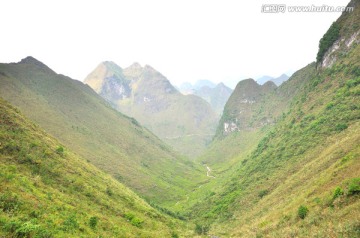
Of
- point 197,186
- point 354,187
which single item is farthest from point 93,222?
point 197,186

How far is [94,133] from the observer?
137750 millimetres

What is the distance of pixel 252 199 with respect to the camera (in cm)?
5984

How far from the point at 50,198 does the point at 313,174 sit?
42038 mm

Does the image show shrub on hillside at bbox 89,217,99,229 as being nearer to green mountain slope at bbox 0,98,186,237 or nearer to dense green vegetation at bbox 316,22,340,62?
green mountain slope at bbox 0,98,186,237

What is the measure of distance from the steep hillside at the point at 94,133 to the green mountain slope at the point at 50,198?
5920 cm

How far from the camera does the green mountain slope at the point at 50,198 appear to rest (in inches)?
994

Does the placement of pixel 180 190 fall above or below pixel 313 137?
below

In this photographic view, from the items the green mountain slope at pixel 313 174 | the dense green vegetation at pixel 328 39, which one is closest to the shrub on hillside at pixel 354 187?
the green mountain slope at pixel 313 174

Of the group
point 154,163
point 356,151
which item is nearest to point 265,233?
point 356,151

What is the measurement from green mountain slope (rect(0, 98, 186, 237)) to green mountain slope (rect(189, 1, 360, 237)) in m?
18.7

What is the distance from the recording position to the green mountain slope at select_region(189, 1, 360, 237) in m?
27.4

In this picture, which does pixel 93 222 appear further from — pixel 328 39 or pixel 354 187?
pixel 328 39

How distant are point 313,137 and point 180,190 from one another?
8116cm

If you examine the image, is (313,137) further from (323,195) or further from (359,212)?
(359,212)
